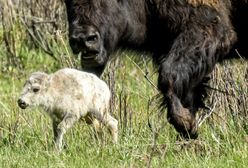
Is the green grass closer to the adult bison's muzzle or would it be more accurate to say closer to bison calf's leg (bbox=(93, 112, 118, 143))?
bison calf's leg (bbox=(93, 112, 118, 143))

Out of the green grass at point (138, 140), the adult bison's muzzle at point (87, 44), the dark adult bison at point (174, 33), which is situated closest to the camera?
the green grass at point (138, 140)

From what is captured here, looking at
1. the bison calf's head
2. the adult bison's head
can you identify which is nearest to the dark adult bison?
the adult bison's head

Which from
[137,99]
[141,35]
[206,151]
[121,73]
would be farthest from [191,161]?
[121,73]

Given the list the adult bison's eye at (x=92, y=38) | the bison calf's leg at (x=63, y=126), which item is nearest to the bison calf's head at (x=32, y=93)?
the bison calf's leg at (x=63, y=126)

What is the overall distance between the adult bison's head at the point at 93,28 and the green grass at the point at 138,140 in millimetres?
511

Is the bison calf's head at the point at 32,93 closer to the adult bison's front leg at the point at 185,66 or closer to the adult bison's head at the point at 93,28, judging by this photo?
the adult bison's head at the point at 93,28

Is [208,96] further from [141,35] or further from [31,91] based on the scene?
[31,91]

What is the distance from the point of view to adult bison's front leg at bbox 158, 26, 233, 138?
26.1ft

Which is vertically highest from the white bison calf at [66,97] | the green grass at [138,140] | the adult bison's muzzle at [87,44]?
the adult bison's muzzle at [87,44]

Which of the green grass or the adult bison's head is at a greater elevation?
the adult bison's head

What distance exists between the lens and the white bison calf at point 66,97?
7.64 meters

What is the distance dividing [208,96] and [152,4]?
42.6 inches

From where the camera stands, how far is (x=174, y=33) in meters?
8.12

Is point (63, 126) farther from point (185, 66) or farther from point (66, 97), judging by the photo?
point (185, 66)
